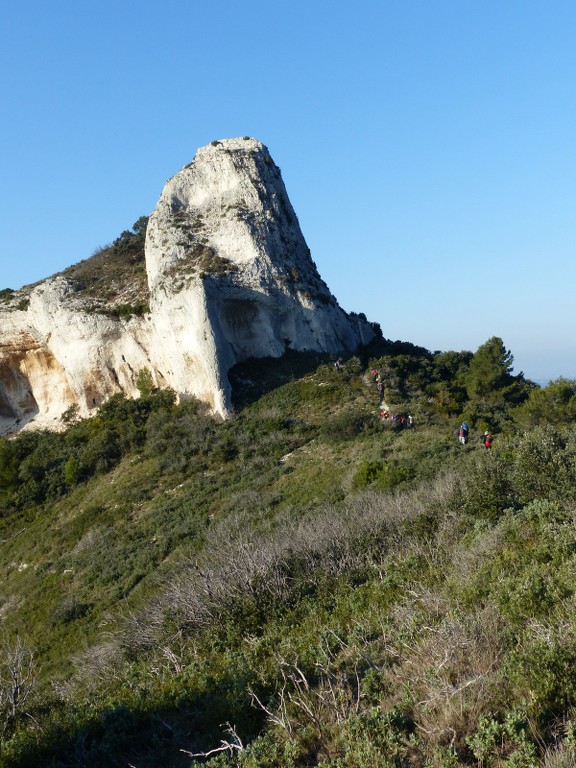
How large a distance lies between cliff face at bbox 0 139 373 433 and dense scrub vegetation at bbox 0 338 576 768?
5011 millimetres

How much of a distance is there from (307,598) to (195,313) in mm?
20039

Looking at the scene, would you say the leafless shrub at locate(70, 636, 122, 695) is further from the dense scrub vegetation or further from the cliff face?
the cliff face

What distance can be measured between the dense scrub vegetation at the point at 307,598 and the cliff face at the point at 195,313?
5011mm

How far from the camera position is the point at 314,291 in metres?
32.7

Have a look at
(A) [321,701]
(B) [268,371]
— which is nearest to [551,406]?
(B) [268,371]

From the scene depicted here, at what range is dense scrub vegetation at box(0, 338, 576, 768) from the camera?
4902mm

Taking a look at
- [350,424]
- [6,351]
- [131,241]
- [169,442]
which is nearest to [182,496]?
[169,442]

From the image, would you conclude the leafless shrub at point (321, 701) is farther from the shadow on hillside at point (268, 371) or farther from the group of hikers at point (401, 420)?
the shadow on hillside at point (268, 371)

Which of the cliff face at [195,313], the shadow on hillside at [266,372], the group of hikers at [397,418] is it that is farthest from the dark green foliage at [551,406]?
the cliff face at [195,313]

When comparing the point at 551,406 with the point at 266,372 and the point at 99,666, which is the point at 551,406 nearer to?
the point at 266,372

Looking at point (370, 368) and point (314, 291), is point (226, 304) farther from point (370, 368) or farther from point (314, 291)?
point (370, 368)

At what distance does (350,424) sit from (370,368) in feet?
25.1

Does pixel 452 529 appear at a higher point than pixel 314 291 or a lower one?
lower

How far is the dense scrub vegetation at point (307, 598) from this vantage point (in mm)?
4902
